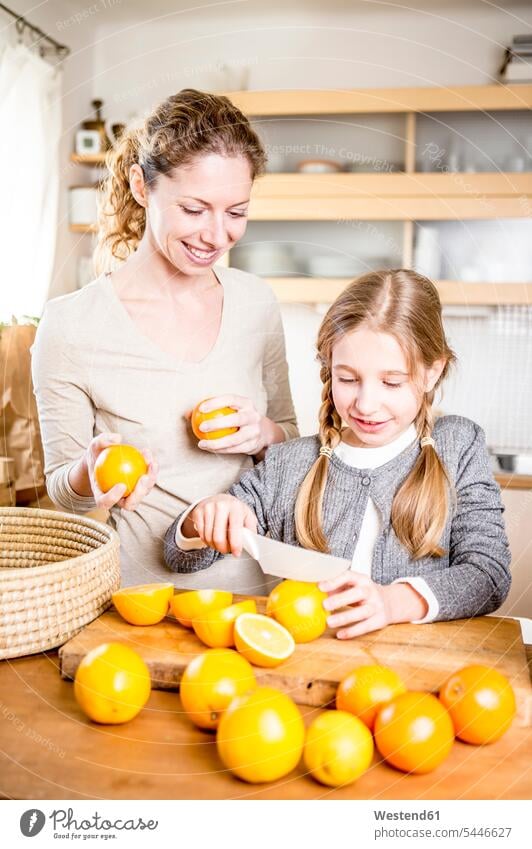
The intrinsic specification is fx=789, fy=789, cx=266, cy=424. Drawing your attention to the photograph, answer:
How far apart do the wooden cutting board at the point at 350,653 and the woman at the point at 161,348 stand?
0.97 ft

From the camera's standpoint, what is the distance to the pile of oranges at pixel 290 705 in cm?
57

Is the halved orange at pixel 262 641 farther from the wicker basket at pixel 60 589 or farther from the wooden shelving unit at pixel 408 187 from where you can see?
the wooden shelving unit at pixel 408 187

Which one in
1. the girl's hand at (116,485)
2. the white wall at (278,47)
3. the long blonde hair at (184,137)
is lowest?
the girl's hand at (116,485)

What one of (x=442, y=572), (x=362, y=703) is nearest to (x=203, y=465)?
(x=442, y=572)

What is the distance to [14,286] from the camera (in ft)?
8.43

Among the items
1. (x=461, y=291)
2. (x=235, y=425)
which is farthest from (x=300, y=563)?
(x=461, y=291)

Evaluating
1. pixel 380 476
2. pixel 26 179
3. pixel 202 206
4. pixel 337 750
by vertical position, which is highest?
pixel 26 179

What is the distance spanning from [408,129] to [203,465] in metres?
1.83

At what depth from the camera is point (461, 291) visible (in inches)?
103

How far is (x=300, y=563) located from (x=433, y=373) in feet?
1.33

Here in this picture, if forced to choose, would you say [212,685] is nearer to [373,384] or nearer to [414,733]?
[414,733]

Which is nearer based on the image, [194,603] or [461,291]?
[194,603]
